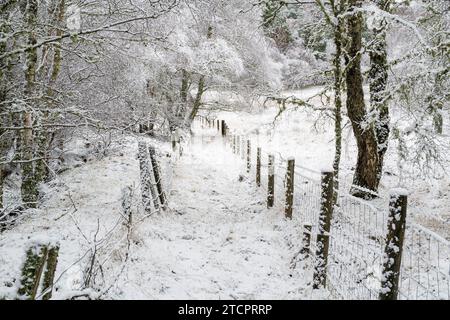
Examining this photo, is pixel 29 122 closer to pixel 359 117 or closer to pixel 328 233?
pixel 328 233

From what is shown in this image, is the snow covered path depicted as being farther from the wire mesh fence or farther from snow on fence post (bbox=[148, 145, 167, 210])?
the wire mesh fence

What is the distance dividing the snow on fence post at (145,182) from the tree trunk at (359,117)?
5194mm

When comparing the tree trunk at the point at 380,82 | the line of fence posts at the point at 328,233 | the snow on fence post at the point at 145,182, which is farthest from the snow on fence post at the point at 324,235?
the tree trunk at the point at 380,82

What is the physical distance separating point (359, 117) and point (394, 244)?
21.3 ft

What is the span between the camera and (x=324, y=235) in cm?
484

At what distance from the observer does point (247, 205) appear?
955 centimetres

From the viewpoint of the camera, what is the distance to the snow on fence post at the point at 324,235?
15.9 feet

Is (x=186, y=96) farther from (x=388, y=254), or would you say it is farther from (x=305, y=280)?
(x=388, y=254)

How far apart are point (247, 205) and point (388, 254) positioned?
6.17 metres

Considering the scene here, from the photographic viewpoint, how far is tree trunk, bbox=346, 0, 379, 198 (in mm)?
9172

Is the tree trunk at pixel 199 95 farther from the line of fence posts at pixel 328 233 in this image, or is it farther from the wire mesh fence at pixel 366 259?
the wire mesh fence at pixel 366 259

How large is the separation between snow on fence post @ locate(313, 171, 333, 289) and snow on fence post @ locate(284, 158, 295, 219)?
2.25 metres

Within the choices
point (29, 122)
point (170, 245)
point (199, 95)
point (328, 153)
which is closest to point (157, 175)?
point (170, 245)

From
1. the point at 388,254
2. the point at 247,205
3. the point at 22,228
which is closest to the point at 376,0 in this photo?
the point at 247,205
